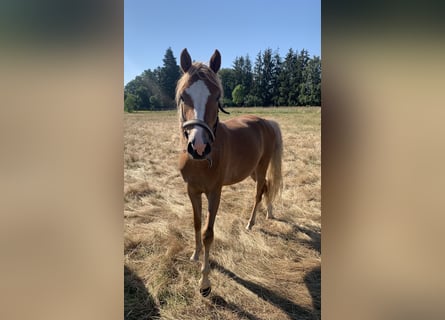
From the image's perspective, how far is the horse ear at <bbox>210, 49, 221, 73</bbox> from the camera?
1242 mm

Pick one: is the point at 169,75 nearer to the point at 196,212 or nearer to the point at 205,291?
the point at 196,212

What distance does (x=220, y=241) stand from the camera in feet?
5.35

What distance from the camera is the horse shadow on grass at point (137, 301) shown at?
4.14ft

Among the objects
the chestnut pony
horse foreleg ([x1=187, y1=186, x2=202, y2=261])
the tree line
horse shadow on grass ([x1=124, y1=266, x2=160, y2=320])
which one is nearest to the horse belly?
the chestnut pony

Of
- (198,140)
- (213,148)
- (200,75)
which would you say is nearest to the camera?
(198,140)

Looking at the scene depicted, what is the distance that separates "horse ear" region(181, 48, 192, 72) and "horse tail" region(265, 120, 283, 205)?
737 millimetres

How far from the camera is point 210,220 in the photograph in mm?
1509

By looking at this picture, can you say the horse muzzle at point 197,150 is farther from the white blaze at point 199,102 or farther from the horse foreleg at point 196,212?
the horse foreleg at point 196,212

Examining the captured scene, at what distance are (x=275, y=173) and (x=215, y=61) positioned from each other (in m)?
0.99

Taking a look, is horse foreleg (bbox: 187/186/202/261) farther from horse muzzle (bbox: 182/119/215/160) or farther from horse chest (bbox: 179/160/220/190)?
horse muzzle (bbox: 182/119/215/160)

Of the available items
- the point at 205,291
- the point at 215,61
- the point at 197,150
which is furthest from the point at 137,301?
the point at 215,61
